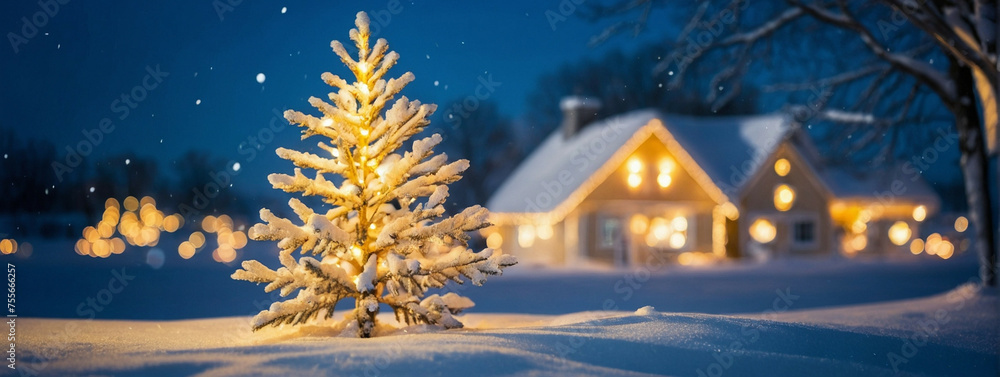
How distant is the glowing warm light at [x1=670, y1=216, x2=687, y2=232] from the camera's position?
3123cm

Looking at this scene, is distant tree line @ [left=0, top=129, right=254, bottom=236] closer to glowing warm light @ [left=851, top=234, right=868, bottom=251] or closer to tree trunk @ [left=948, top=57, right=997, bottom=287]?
tree trunk @ [left=948, top=57, right=997, bottom=287]

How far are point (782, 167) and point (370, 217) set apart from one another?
29.6 m

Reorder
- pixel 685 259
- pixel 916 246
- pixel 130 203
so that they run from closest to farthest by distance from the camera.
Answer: pixel 685 259, pixel 916 246, pixel 130 203

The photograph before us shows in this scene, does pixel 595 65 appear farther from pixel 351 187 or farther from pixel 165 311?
pixel 351 187

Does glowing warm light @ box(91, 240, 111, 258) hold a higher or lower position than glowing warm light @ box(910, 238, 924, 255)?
higher

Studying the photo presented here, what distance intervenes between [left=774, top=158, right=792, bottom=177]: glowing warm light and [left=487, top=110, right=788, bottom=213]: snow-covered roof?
1010 millimetres

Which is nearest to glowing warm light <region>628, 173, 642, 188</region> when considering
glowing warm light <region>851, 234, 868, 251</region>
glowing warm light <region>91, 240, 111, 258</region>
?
glowing warm light <region>851, 234, 868, 251</region>

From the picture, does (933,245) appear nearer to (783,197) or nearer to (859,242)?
(859,242)

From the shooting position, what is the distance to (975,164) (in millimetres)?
15938

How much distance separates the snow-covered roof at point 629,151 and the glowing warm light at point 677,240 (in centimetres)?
228

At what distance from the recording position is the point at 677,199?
1209 inches

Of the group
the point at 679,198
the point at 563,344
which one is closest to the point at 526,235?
the point at 679,198

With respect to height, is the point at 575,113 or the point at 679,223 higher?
the point at 575,113

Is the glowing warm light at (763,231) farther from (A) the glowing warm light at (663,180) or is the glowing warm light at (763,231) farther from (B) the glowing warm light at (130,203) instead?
(B) the glowing warm light at (130,203)
